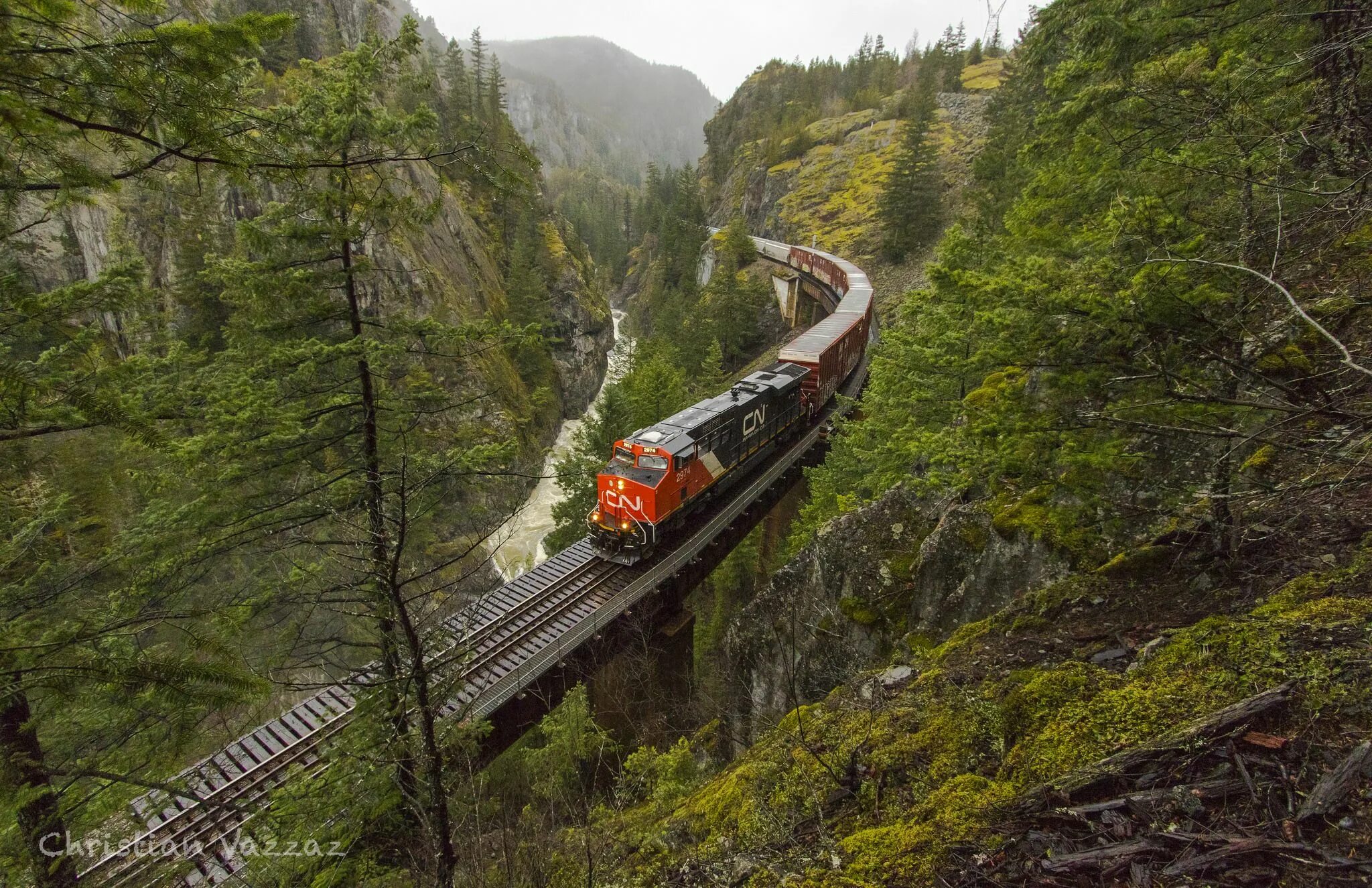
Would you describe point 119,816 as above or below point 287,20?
below

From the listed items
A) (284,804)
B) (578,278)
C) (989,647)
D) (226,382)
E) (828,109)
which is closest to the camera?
(284,804)

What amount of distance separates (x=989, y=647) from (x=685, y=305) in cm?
4281

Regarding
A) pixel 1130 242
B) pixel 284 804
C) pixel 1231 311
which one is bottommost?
pixel 284 804

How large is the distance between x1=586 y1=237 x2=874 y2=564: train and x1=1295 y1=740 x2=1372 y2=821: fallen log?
38.5 feet

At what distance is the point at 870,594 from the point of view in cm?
1024

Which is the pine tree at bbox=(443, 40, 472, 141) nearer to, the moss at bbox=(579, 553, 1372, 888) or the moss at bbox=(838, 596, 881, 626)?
the moss at bbox=(838, 596, 881, 626)

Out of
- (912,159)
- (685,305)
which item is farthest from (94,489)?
(912,159)

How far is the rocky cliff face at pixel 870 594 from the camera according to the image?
787 centimetres

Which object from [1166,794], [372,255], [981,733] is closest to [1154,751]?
[1166,794]

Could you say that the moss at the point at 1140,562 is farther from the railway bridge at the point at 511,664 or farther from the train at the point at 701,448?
the train at the point at 701,448

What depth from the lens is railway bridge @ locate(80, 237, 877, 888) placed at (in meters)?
7.96

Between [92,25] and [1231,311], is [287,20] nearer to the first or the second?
[92,25]

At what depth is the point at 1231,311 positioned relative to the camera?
436cm

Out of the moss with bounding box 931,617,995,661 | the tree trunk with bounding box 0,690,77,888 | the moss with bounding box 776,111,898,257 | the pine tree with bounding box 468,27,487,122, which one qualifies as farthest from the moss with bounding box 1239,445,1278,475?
the pine tree with bounding box 468,27,487,122
